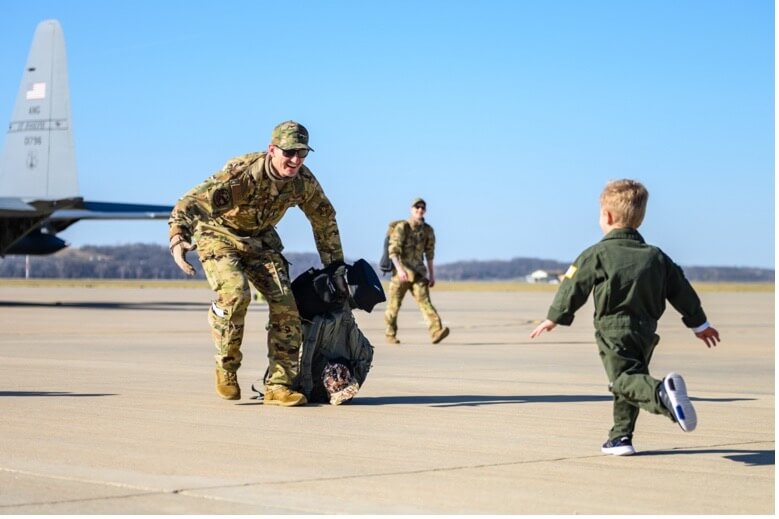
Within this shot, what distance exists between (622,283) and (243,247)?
348 centimetres

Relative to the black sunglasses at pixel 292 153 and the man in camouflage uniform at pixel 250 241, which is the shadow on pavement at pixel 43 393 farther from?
the black sunglasses at pixel 292 153

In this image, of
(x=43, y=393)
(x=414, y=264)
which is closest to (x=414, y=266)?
(x=414, y=264)

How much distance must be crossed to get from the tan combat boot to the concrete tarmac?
0.44 feet

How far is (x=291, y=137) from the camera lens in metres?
9.10

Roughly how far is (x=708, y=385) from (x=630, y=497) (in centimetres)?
645

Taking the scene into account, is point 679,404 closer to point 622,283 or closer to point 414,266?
point 622,283

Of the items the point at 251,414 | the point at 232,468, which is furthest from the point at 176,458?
the point at 251,414

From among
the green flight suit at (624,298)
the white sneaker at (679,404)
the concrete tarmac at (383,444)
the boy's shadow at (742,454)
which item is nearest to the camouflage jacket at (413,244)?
the concrete tarmac at (383,444)

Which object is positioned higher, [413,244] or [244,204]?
[244,204]

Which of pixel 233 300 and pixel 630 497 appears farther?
pixel 233 300

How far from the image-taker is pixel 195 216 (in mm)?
9289

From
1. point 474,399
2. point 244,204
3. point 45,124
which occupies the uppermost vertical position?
point 45,124

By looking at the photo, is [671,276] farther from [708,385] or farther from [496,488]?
[708,385]

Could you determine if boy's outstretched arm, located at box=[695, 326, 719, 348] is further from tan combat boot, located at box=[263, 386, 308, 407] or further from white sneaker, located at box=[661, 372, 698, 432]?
tan combat boot, located at box=[263, 386, 308, 407]
